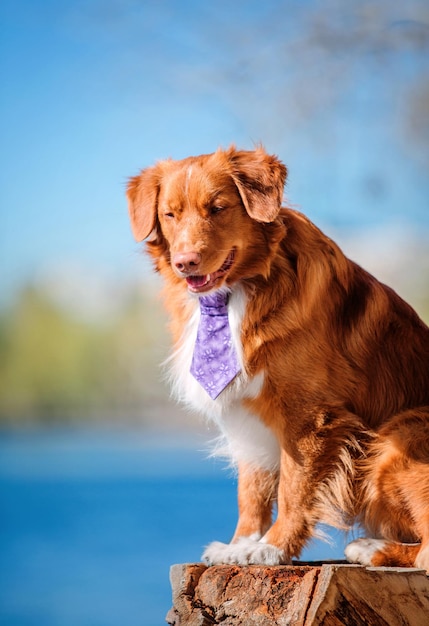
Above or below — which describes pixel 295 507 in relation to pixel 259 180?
below

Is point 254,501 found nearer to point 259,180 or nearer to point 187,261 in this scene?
point 187,261

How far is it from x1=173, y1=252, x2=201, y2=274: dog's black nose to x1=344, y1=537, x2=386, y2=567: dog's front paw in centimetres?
125

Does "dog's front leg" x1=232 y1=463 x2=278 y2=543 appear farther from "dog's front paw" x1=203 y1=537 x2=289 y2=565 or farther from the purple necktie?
the purple necktie

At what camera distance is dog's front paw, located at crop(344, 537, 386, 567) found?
3348mm

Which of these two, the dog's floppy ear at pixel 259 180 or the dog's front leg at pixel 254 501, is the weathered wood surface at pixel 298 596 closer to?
the dog's front leg at pixel 254 501

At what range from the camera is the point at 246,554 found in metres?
3.40

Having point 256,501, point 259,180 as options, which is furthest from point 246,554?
point 259,180

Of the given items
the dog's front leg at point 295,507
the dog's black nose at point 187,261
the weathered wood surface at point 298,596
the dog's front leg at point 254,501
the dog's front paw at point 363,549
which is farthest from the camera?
the dog's front leg at point 254,501

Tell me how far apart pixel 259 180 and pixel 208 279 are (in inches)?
17.5

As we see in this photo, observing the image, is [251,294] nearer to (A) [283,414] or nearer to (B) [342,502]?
(A) [283,414]

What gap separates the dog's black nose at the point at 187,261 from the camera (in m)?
3.25

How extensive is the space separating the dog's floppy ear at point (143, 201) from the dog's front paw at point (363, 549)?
4.86 feet

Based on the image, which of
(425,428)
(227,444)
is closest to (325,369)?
(425,428)

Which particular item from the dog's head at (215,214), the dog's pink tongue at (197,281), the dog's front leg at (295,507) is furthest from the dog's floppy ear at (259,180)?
the dog's front leg at (295,507)
